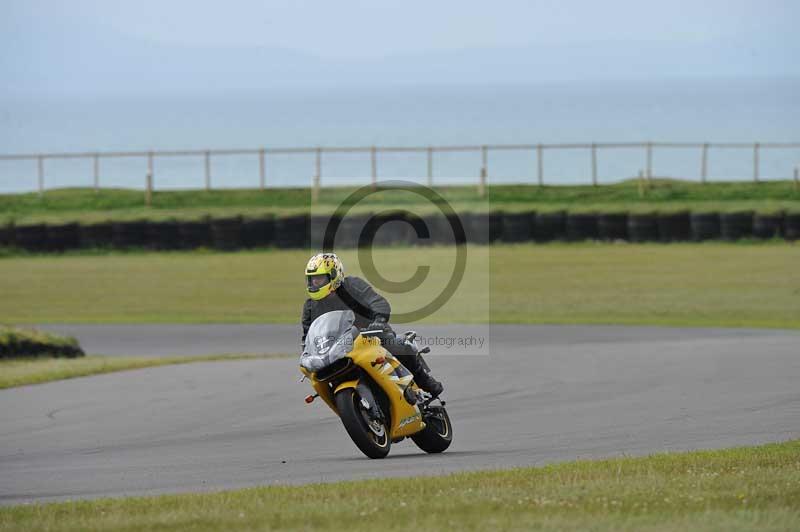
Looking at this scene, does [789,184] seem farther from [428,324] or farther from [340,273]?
[340,273]

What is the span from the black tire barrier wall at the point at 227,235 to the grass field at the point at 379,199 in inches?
310

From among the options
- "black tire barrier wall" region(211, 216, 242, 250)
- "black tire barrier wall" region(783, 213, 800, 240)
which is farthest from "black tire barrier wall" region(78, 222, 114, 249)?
"black tire barrier wall" region(783, 213, 800, 240)

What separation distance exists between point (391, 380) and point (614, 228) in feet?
110

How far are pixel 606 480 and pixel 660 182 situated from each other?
4980cm

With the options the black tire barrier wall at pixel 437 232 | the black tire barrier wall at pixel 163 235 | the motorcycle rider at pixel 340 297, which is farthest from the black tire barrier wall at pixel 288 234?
the motorcycle rider at pixel 340 297

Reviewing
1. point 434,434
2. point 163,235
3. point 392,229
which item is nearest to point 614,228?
point 392,229

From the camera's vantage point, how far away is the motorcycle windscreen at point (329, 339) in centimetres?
1085

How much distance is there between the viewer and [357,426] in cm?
1080

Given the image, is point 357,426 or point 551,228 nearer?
point 357,426

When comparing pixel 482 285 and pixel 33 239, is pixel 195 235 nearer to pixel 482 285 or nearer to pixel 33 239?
pixel 33 239

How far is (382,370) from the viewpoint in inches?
438

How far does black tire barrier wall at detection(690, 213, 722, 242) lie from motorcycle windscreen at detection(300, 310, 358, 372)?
33173 millimetres

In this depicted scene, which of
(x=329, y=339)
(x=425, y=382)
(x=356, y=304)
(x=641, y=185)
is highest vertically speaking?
(x=641, y=185)

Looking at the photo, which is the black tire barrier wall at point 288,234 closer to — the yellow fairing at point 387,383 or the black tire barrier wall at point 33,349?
the black tire barrier wall at point 33,349
